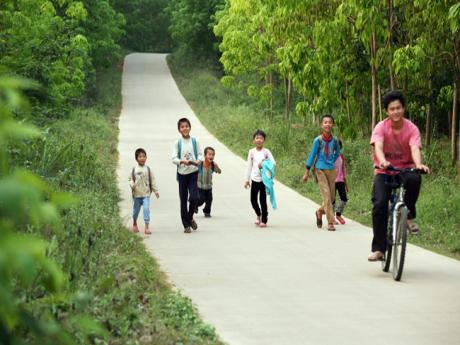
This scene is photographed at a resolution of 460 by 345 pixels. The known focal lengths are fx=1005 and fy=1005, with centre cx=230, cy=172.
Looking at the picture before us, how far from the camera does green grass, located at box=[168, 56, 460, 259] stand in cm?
1572

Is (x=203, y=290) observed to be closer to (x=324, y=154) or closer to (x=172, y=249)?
(x=172, y=249)

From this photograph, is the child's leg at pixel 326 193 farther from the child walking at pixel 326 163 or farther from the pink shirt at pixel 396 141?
the pink shirt at pixel 396 141

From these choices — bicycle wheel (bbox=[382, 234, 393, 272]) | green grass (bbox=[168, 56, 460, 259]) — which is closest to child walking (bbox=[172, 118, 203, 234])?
green grass (bbox=[168, 56, 460, 259])

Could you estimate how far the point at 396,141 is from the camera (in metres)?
11.1

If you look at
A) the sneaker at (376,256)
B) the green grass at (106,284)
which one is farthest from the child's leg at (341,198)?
the sneaker at (376,256)

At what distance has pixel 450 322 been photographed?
873 centimetres

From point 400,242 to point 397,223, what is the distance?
0.21 metres

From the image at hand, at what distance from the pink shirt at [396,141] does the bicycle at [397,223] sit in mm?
227

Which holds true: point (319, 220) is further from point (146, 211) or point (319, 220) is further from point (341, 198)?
point (146, 211)

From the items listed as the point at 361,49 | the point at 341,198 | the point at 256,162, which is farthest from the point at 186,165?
the point at 361,49

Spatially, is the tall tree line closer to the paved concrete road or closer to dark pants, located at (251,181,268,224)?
the paved concrete road

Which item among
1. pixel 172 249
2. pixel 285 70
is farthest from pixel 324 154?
pixel 285 70

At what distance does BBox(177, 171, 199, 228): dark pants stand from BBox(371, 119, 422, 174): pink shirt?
4975 mm

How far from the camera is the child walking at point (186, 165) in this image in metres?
15.3
